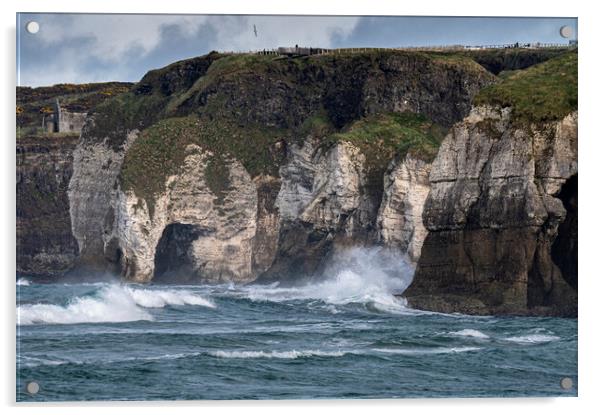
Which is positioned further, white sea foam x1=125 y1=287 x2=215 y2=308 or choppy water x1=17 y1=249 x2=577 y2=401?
white sea foam x1=125 y1=287 x2=215 y2=308

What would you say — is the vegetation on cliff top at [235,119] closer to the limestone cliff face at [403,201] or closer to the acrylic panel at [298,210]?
the acrylic panel at [298,210]

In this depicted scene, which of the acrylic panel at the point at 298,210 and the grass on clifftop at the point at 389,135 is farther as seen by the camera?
the grass on clifftop at the point at 389,135

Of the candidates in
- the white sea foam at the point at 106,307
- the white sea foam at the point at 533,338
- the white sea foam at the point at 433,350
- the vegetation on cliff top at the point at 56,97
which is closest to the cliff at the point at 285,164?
the vegetation on cliff top at the point at 56,97

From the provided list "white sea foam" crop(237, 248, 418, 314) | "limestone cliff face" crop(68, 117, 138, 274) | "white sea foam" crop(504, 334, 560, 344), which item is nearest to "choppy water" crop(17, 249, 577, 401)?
"white sea foam" crop(504, 334, 560, 344)

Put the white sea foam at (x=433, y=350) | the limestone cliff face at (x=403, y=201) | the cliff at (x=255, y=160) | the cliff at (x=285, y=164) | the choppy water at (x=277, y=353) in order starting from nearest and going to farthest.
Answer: the choppy water at (x=277, y=353) → the white sea foam at (x=433, y=350) → the cliff at (x=285, y=164) → the limestone cliff face at (x=403, y=201) → the cliff at (x=255, y=160)

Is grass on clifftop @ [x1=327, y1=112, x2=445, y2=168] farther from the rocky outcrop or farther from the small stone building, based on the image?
the small stone building

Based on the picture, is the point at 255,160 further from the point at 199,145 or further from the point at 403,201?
the point at 403,201
